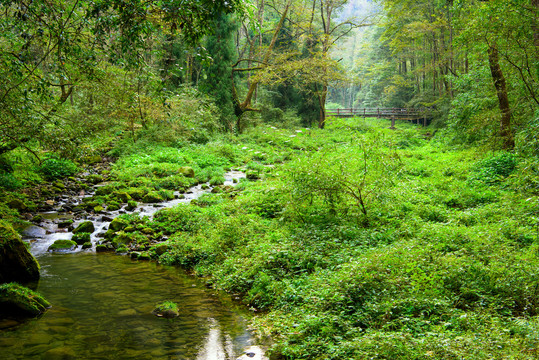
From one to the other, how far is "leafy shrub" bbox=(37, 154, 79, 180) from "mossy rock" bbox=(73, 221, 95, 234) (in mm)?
5523

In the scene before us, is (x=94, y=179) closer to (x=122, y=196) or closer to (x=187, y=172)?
(x=122, y=196)

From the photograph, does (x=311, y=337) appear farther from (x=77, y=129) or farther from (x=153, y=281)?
(x=77, y=129)

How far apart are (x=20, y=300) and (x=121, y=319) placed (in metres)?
1.55

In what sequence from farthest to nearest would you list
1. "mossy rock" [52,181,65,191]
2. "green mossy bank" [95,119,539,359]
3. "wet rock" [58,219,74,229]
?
"mossy rock" [52,181,65,191], "wet rock" [58,219,74,229], "green mossy bank" [95,119,539,359]

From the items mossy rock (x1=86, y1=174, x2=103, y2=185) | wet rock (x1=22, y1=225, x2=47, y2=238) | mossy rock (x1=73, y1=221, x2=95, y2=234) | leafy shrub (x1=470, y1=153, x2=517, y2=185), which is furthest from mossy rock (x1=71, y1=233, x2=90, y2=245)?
leafy shrub (x1=470, y1=153, x2=517, y2=185)

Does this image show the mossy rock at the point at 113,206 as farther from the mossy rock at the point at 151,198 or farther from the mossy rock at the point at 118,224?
the mossy rock at the point at 118,224

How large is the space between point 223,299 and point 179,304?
79cm

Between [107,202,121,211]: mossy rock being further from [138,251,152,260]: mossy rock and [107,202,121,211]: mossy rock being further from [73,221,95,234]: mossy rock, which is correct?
[138,251,152,260]: mossy rock

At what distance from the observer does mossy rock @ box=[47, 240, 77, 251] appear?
8.85 m

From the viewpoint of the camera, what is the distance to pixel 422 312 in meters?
4.62

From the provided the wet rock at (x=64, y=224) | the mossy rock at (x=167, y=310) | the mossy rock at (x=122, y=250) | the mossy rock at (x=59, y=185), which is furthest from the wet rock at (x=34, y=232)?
the mossy rock at (x=167, y=310)

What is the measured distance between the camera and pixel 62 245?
8.96 m

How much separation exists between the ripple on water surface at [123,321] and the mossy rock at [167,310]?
10 centimetres

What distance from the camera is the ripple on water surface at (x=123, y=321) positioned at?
186 inches
